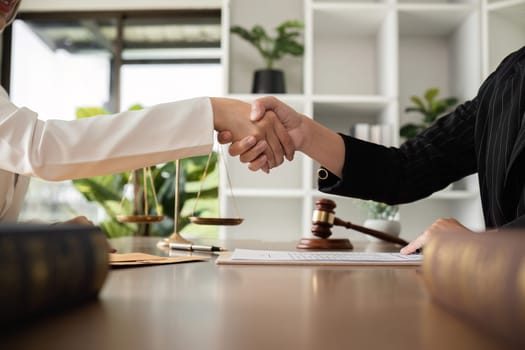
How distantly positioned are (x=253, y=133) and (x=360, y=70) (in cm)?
245

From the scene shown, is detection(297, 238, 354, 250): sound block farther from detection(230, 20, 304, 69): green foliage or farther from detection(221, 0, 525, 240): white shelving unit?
detection(230, 20, 304, 69): green foliage

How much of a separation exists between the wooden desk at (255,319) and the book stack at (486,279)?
0.02 meters

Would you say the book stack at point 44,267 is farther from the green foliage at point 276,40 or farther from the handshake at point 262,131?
the green foliage at point 276,40

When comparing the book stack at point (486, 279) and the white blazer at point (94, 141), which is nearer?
the book stack at point (486, 279)

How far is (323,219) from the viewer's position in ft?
4.79

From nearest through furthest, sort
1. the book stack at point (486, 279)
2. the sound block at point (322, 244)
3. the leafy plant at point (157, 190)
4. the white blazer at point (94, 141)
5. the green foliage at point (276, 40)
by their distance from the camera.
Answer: the book stack at point (486, 279), the white blazer at point (94, 141), the sound block at point (322, 244), the green foliage at point (276, 40), the leafy plant at point (157, 190)

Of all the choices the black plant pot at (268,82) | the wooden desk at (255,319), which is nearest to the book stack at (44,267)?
the wooden desk at (255,319)

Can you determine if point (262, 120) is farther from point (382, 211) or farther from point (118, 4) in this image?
point (118, 4)

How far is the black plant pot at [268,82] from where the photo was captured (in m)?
3.47

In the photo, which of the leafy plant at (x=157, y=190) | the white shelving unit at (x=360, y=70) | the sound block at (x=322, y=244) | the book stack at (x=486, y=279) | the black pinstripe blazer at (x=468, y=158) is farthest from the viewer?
the leafy plant at (x=157, y=190)

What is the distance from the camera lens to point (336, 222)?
1527 millimetres

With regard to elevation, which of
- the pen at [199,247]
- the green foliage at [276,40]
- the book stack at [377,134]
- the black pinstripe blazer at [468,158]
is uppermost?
the green foliage at [276,40]

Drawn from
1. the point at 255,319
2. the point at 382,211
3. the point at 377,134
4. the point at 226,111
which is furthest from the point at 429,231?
the point at 377,134

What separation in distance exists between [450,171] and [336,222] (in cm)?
41
